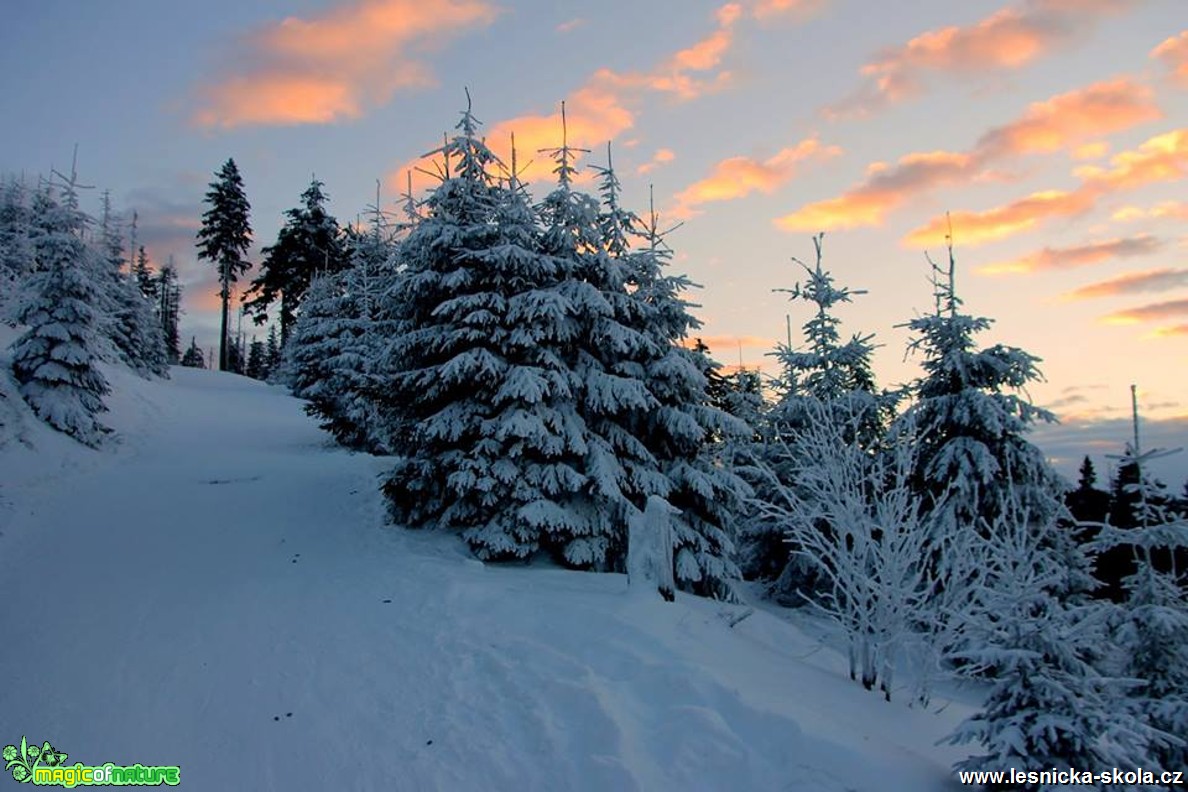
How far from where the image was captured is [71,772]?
6.54 metres

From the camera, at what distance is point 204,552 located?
42.0 feet

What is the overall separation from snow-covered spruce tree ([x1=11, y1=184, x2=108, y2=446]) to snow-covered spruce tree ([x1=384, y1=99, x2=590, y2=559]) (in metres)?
12.2

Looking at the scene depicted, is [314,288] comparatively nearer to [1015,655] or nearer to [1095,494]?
[1015,655]

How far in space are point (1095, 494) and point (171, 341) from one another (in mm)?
76361

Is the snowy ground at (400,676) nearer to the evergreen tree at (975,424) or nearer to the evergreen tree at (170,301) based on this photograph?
the evergreen tree at (975,424)

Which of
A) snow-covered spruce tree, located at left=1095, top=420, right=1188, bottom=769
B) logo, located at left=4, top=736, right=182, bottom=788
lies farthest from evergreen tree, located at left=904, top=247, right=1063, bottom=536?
logo, located at left=4, top=736, right=182, bottom=788

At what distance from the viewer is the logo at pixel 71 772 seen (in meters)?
6.30

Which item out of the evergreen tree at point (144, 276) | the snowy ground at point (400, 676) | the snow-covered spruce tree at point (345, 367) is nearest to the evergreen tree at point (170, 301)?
the evergreen tree at point (144, 276)

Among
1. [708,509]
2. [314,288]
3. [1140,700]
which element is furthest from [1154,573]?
[314,288]

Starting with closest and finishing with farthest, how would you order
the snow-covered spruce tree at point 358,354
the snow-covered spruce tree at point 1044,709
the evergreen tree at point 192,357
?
the snow-covered spruce tree at point 1044,709 → the snow-covered spruce tree at point 358,354 → the evergreen tree at point 192,357

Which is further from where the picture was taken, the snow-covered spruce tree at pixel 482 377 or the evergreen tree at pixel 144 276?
the evergreen tree at pixel 144 276

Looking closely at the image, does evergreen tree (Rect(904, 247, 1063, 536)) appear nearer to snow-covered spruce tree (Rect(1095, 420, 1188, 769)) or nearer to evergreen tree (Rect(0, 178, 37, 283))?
snow-covered spruce tree (Rect(1095, 420, 1188, 769))

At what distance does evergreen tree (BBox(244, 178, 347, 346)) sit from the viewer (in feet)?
143

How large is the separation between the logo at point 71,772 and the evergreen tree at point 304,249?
128 ft
